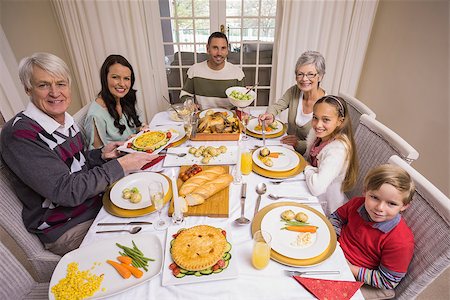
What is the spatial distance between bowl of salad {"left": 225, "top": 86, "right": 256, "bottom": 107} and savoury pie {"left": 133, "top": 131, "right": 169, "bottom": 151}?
552 mm

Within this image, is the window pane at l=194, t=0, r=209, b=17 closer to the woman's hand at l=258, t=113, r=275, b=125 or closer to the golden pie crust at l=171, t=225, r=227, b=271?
the woman's hand at l=258, t=113, r=275, b=125

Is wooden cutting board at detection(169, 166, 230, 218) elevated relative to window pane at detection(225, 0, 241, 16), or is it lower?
lower

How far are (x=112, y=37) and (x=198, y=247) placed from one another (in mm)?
2774

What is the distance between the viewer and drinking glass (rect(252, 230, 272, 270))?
0.91 metres

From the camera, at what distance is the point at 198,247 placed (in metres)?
0.96

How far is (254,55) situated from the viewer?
3508 mm

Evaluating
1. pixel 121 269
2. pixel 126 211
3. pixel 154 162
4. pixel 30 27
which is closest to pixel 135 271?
pixel 121 269

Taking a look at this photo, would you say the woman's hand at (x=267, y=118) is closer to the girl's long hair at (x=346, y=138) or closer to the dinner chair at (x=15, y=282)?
the girl's long hair at (x=346, y=138)

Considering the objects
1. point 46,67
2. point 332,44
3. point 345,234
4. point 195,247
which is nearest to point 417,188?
point 345,234

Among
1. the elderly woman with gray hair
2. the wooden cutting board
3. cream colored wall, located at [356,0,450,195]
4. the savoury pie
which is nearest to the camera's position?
the wooden cutting board

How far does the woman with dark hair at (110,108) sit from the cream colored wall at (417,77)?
2.43 metres

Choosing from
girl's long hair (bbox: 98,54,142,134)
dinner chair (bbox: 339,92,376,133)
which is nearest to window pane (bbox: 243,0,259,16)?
dinner chair (bbox: 339,92,376,133)

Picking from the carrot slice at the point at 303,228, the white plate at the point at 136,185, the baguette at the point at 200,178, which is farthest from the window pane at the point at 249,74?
the carrot slice at the point at 303,228

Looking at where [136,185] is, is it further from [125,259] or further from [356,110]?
[356,110]
